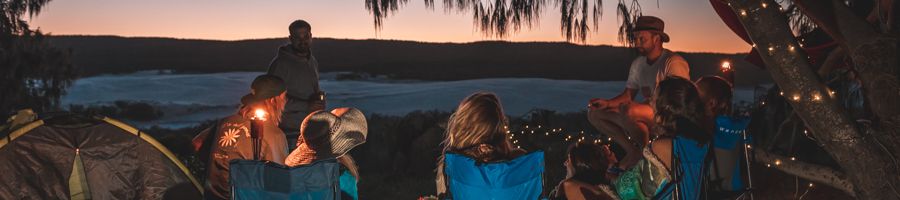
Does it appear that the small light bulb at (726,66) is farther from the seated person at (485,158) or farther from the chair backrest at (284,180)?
the chair backrest at (284,180)

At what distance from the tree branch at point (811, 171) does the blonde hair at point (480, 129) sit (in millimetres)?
2220

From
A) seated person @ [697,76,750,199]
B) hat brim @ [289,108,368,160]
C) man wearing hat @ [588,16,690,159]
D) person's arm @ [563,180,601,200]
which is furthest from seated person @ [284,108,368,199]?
man wearing hat @ [588,16,690,159]

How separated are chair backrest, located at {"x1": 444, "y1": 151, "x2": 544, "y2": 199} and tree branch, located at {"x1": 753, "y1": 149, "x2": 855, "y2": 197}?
82.8 inches

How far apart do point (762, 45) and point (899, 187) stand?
32.5 inches

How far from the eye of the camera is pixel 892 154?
12.6 feet

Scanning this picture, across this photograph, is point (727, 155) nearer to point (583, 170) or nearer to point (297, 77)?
point (583, 170)

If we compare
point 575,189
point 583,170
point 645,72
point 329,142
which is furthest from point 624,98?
A: point 329,142

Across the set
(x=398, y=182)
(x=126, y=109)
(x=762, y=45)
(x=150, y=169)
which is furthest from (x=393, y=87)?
(x=762, y=45)

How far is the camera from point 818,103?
381cm

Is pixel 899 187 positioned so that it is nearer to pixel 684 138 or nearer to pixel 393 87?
pixel 684 138

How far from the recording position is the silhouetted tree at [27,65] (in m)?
9.93

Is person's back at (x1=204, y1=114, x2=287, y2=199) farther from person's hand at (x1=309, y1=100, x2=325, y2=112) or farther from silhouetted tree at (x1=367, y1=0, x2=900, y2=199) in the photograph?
silhouetted tree at (x1=367, y1=0, x2=900, y2=199)

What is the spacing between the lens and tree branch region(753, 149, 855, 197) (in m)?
5.61

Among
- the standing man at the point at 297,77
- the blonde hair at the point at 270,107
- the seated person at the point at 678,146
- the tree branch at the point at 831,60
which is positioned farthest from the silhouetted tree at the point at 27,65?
the seated person at the point at 678,146
